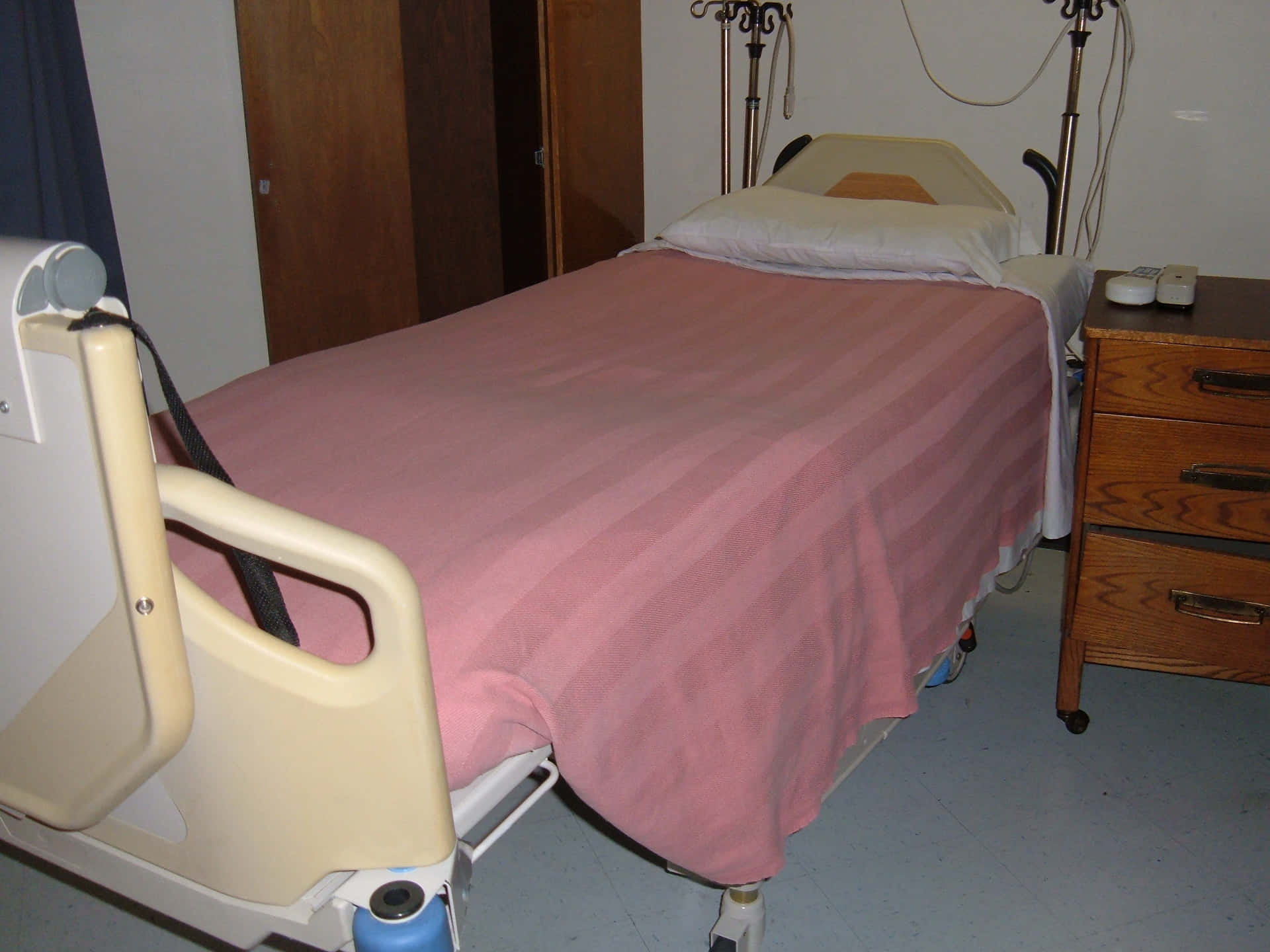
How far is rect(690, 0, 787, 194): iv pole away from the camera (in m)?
2.72

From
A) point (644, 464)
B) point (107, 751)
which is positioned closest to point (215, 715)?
point (107, 751)

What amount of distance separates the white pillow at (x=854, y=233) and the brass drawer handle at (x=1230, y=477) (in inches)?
20.7

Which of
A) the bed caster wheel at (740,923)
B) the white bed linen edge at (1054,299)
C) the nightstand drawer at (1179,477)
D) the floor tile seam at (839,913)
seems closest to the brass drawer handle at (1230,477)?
the nightstand drawer at (1179,477)

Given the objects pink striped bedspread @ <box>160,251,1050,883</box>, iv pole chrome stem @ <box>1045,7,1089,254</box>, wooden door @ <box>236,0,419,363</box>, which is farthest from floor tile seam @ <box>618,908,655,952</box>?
wooden door @ <box>236,0,419,363</box>

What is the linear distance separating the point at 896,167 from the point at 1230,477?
118cm

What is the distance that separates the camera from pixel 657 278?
2.25 metres

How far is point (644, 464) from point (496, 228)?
227 cm

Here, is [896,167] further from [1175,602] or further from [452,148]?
[452,148]

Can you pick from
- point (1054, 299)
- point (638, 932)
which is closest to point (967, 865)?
point (638, 932)

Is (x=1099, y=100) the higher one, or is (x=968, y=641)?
(x=1099, y=100)

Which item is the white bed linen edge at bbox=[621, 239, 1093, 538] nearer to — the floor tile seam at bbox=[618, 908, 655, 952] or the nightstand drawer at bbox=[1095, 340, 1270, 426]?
the nightstand drawer at bbox=[1095, 340, 1270, 426]

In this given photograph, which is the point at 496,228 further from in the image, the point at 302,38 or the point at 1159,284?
the point at 1159,284

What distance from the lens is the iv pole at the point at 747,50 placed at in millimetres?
2717

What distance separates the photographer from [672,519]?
114 centimetres
